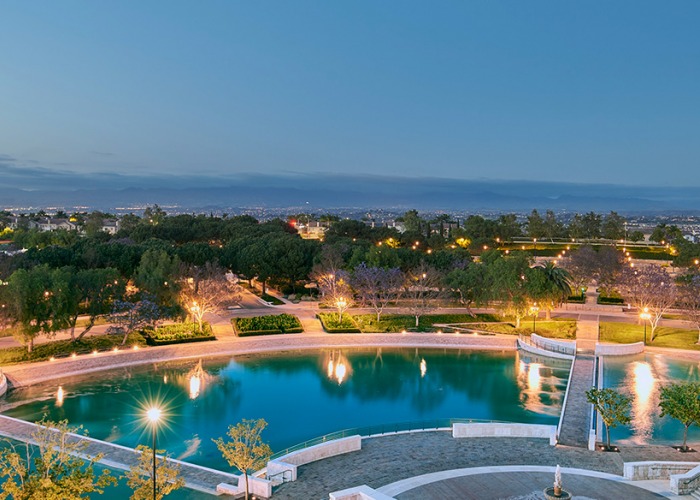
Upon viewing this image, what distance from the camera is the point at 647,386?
33.4 m

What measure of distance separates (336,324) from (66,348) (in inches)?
759

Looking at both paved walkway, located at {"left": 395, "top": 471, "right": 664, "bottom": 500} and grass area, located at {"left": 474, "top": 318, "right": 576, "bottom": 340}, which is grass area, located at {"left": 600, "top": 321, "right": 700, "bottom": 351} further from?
paved walkway, located at {"left": 395, "top": 471, "right": 664, "bottom": 500}

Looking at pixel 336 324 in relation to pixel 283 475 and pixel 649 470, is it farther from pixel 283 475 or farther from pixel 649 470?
pixel 649 470

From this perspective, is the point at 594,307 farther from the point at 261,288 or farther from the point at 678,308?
the point at 261,288

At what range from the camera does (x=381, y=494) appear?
17.8 metres

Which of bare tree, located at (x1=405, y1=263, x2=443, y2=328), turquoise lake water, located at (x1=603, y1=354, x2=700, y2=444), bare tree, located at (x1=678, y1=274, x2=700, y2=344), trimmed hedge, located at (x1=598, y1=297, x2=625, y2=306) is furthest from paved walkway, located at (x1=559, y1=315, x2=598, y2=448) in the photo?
bare tree, located at (x1=405, y1=263, x2=443, y2=328)

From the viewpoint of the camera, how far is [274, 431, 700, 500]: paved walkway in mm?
20094

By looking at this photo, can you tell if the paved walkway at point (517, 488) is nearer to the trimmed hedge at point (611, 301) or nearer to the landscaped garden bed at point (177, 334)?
the landscaped garden bed at point (177, 334)

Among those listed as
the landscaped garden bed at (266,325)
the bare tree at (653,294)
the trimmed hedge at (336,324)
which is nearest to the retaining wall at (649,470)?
the bare tree at (653,294)

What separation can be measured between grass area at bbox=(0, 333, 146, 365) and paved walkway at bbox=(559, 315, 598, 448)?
27389 mm

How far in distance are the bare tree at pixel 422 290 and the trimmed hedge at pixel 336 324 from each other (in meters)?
5.34

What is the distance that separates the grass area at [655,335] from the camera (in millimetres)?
41656

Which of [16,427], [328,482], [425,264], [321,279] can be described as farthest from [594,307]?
[16,427]

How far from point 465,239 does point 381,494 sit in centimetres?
8257
